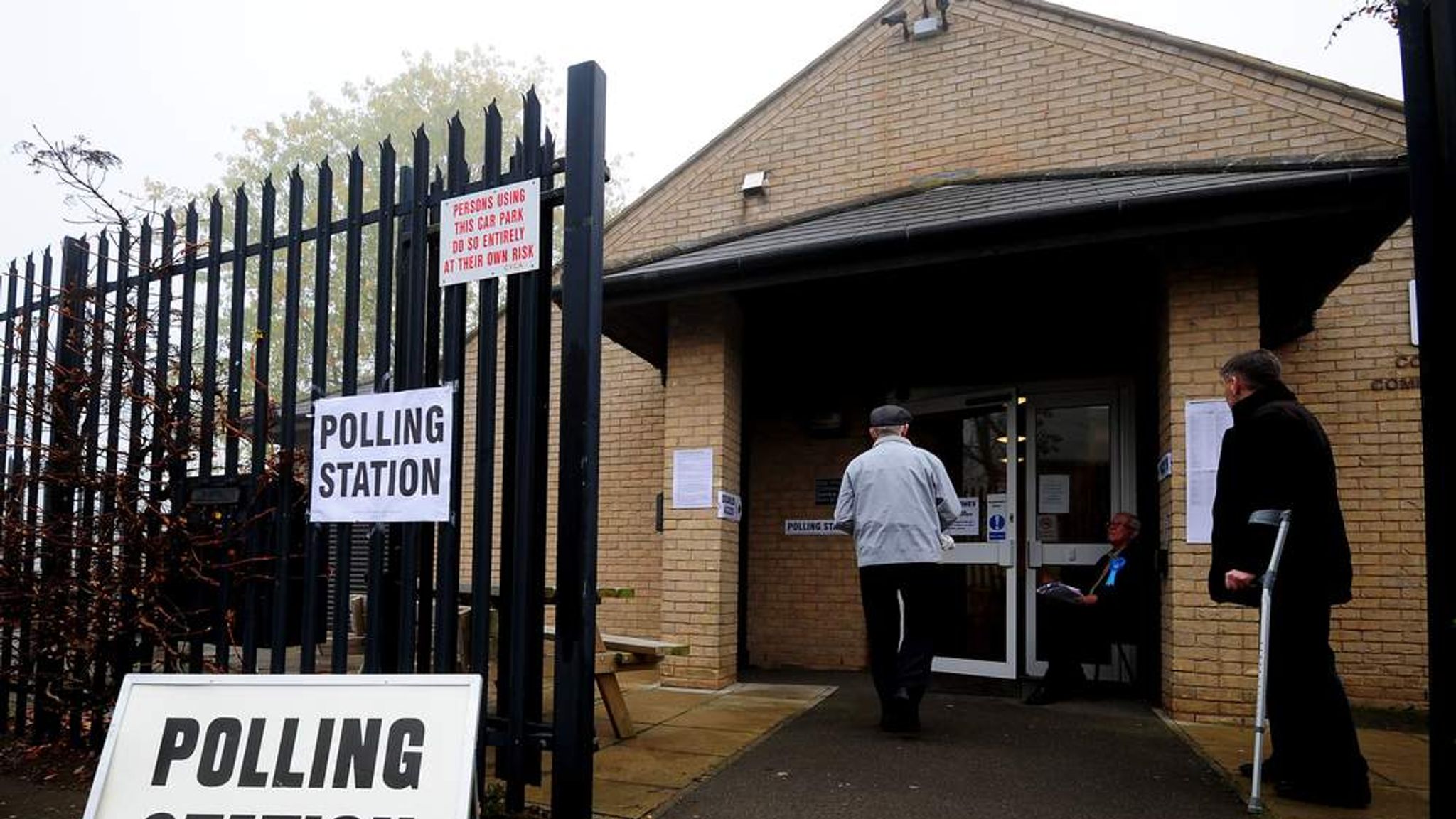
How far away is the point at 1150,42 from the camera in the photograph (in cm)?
734

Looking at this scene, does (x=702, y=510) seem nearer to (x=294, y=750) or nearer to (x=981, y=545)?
(x=981, y=545)

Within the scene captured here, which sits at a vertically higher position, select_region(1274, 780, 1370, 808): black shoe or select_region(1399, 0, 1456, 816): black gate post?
select_region(1399, 0, 1456, 816): black gate post

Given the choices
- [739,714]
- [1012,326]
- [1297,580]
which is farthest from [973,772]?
[1012,326]

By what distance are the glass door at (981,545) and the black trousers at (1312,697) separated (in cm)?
319

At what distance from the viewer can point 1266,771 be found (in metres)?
4.10

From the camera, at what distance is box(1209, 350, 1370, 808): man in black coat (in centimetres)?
381

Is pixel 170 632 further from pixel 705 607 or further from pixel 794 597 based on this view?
pixel 794 597

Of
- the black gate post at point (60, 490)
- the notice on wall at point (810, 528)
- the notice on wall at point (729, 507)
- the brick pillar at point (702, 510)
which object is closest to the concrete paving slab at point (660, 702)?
the brick pillar at point (702, 510)

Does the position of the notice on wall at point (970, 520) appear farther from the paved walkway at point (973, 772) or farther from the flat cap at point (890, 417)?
the flat cap at point (890, 417)

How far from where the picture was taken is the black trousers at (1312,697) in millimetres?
3785

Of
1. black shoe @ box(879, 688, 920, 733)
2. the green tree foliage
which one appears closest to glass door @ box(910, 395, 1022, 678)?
black shoe @ box(879, 688, 920, 733)

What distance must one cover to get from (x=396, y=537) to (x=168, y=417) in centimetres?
145

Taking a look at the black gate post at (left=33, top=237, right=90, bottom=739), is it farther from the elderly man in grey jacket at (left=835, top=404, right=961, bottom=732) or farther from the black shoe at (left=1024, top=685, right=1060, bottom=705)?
the black shoe at (left=1024, top=685, right=1060, bottom=705)

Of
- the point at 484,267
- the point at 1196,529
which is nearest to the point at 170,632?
the point at 484,267
